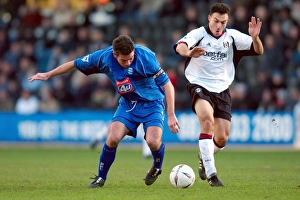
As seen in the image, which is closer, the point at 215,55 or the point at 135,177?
the point at 215,55

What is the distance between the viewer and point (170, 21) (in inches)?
934

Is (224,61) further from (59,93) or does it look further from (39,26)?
(39,26)

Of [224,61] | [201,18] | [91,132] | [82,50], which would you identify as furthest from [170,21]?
[224,61]

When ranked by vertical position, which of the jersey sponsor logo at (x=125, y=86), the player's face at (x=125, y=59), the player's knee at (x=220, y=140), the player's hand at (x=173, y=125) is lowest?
the player's knee at (x=220, y=140)

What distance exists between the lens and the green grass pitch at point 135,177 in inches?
347

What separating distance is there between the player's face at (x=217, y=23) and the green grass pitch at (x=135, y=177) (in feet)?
7.02

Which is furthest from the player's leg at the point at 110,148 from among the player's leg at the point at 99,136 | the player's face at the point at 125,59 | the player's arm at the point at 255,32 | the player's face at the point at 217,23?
the player's leg at the point at 99,136

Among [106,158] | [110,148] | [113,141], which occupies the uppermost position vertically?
[113,141]

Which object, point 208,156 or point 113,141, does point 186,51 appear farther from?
point 113,141

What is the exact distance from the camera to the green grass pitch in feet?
28.9

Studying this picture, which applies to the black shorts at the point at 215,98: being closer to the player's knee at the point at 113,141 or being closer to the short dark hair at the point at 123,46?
the player's knee at the point at 113,141

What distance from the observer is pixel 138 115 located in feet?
32.6

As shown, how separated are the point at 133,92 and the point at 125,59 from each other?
0.68 meters

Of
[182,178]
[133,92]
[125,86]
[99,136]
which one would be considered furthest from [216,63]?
[99,136]
